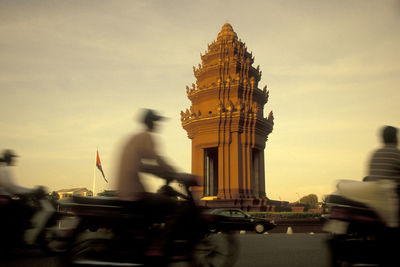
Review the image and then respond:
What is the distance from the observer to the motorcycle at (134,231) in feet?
14.1

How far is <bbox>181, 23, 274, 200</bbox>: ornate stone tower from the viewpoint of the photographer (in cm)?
2858

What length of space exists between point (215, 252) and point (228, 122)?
24008 millimetres

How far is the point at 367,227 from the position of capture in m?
4.46

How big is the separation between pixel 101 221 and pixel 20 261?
3.37 meters

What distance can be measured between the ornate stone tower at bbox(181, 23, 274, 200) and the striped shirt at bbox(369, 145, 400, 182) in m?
23.1

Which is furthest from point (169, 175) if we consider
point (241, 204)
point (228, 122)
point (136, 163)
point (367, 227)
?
point (228, 122)

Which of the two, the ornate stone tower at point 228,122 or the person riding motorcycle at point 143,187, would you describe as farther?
the ornate stone tower at point 228,122

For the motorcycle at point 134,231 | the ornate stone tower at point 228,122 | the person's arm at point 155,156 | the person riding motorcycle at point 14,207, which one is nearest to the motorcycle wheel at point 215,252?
the motorcycle at point 134,231

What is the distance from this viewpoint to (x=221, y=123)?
2886 centimetres

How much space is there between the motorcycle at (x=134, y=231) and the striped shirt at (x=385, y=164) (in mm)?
2241

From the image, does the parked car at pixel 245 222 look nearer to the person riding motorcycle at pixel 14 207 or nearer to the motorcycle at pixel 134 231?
the person riding motorcycle at pixel 14 207

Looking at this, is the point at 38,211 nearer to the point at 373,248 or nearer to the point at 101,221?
the point at 101,221

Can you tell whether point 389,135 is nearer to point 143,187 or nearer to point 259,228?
point 143,187

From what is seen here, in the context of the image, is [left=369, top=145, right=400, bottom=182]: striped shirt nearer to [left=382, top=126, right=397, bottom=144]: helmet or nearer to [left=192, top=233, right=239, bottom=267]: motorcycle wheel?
[left=382, top=126, right=397, bottom=144]: helmet
